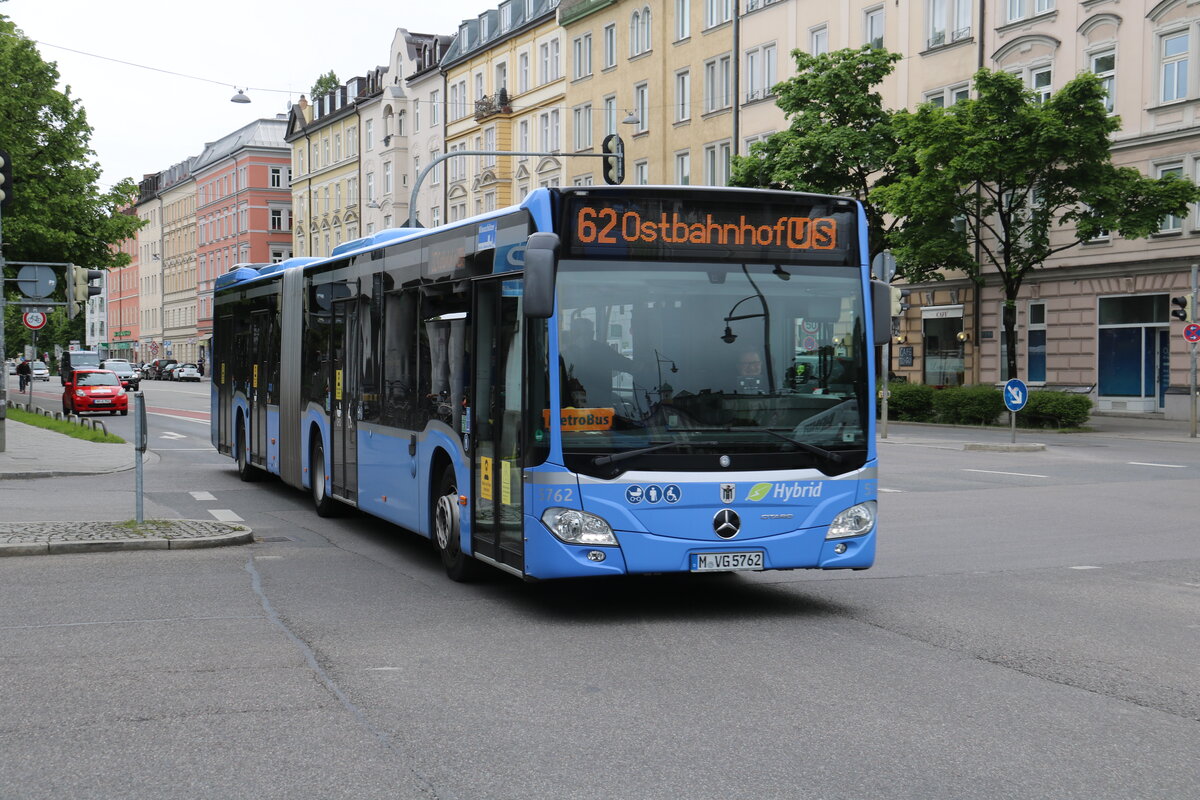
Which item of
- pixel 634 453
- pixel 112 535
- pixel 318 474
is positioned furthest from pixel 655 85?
pixel 634 453

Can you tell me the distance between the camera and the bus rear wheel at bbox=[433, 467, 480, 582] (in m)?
10.6

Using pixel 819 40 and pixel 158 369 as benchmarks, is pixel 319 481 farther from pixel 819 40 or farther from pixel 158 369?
pixel 158 369

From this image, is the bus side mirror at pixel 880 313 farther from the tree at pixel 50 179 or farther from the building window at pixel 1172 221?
the tree at pixel 50 179

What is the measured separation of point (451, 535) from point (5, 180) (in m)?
12.7

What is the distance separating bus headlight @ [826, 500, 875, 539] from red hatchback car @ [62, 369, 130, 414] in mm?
39255

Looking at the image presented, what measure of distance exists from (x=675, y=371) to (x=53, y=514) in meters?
8.88

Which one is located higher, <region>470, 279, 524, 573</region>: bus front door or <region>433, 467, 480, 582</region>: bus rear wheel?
<region>470, 279, 524, 573</region>: bus front door

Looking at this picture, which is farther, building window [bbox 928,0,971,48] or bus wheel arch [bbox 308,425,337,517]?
building window [bbox 928,0,971,48]

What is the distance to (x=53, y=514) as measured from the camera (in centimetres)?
1534

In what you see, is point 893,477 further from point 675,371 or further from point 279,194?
point 279,194

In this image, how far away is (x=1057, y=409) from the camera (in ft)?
111

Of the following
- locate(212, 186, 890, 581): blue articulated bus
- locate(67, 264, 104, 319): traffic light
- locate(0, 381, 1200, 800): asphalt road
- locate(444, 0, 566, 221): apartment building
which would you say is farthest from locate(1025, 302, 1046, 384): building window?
locate(212, 186, 890, 581): blue articulated bus

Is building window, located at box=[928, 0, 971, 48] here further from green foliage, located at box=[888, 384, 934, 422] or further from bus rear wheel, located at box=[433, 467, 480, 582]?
bus rear wheel, located at box=[433, 467, 480, 582]

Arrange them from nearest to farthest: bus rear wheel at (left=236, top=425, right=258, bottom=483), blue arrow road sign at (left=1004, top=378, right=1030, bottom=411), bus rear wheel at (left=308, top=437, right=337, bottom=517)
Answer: bus rear wheel at (left=308, top=437, right=337, bottom=517) → bus rear wheel at (left=236, top=425, right=258, bottom=483) → blue arrow road sign at (left=1004, top=378, right=1030, bottom=411)
